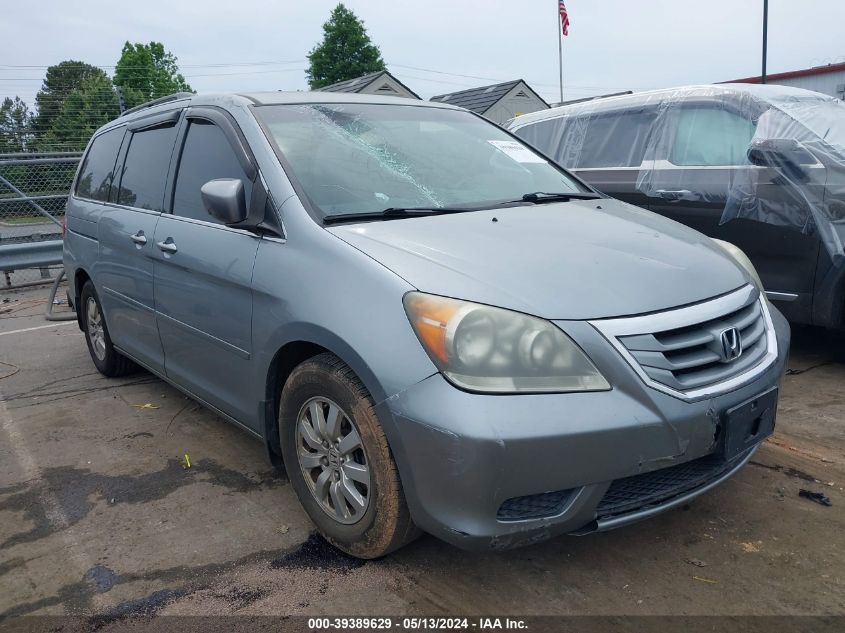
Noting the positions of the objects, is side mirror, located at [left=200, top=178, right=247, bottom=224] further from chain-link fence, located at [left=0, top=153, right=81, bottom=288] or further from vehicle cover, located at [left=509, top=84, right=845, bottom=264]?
chain-link fence, located at [left=0, top=153, right=81, bottom=288]

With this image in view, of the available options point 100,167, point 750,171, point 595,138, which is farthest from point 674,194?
point 100,167

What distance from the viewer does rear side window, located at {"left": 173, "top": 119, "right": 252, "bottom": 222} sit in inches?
128

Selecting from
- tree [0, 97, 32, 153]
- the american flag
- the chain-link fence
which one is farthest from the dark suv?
the american flag

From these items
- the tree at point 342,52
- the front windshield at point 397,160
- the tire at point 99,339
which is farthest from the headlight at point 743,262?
the tree at point 342,52

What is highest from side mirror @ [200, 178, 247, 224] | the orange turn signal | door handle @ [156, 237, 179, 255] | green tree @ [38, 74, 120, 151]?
green tree @ [38, 74, 120, 151]

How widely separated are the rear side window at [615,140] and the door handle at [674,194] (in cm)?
37

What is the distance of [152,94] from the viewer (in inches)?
1855

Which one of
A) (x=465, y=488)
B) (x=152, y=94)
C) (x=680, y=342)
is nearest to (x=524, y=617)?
(x=465, y=488)

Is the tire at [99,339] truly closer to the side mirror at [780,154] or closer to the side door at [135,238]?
the side door at [135,238]

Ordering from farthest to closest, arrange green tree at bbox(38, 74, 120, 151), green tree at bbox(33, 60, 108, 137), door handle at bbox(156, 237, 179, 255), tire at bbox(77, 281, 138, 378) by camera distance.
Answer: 1. green tree at bbox(33, 60, 108, 137)
2. green tree at bbox(38, 74, 120, 151)
3. tire at bbox(77, 281, 138, 378)
4. door handle at bbox(156, 237, 179, 255)

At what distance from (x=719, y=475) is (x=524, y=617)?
32.5 inches

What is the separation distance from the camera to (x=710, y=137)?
5.11 metres

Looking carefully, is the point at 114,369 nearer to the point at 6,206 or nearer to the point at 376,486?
the point at 376,486

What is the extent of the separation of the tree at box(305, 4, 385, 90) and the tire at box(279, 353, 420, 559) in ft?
182
